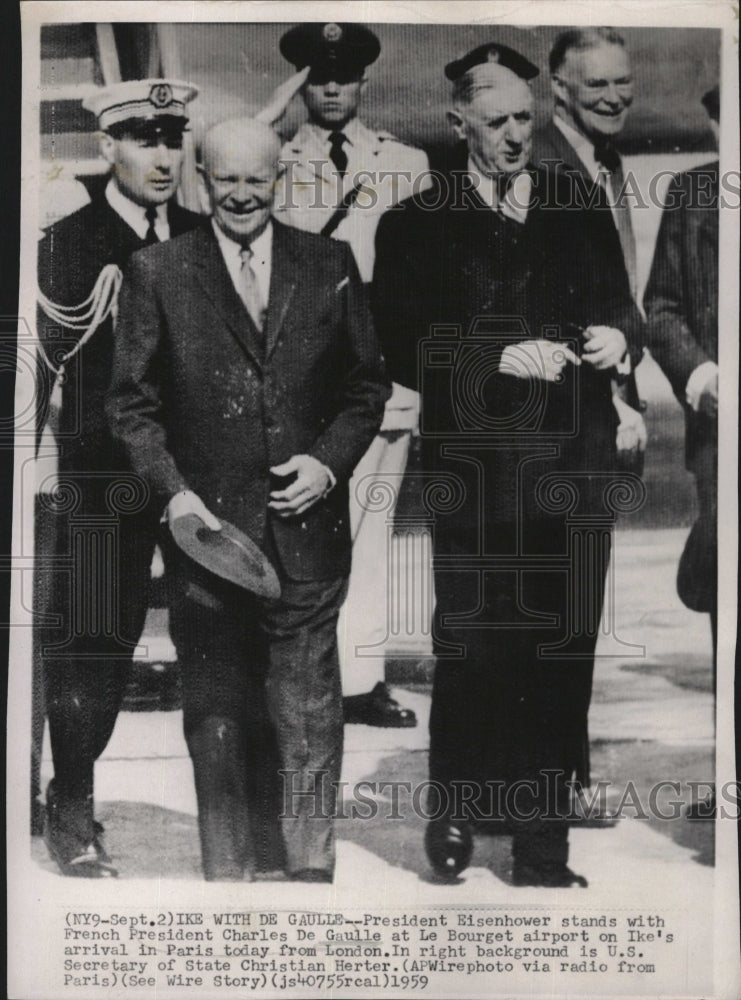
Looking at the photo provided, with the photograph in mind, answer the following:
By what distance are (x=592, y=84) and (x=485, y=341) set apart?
511 mm

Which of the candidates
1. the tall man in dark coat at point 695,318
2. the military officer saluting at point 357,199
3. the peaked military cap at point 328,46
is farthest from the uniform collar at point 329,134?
the tall man in dark coat at point 695,318

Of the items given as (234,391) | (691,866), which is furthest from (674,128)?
(691,866)

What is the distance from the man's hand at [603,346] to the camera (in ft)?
5.62

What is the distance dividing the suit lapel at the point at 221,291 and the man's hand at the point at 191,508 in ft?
0.86

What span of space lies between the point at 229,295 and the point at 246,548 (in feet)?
1.48

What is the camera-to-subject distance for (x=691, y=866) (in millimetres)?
1704

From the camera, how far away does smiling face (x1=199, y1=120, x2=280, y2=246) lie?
5.58 feet

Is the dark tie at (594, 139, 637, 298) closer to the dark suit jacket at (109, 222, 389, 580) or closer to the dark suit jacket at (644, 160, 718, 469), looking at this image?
the dark suit jacket at (644, 160, 718, 469)

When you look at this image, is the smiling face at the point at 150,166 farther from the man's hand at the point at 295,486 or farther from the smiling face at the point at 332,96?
the man's hand at the point at 295,486

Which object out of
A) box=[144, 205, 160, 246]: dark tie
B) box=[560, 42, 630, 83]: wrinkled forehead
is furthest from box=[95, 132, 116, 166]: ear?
box=[560, 42, 630, 83]: wrinkled forehead

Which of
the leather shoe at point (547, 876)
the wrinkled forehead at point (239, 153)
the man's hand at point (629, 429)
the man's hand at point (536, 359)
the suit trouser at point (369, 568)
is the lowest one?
the leather shoe at point (547, 876)

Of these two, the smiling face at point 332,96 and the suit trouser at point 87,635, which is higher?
the smiling face at point 332,96

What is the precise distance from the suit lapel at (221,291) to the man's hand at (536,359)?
444 millimetres

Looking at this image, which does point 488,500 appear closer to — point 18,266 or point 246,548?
point 246,548
